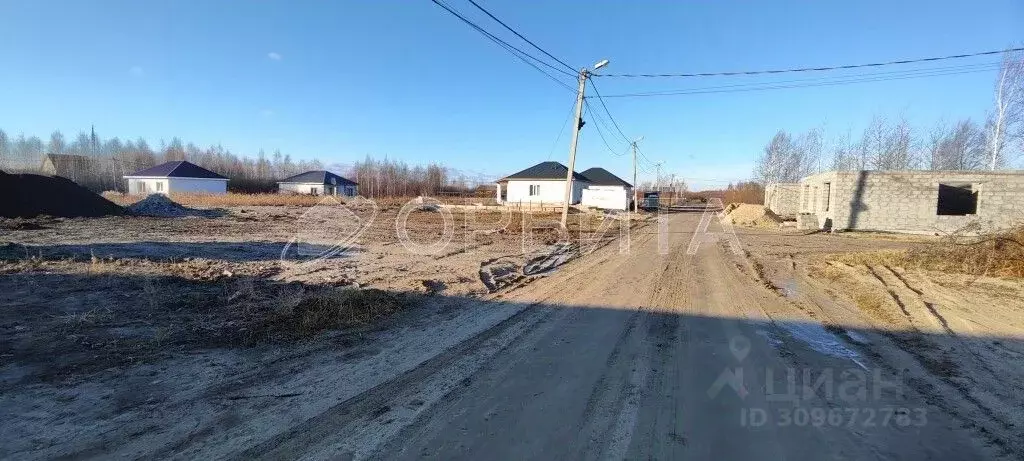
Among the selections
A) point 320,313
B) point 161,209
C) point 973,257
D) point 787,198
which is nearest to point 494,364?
point 320,313

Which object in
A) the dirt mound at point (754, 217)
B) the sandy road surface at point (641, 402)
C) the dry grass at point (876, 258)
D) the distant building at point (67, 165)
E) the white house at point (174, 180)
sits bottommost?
the sandy road surface at point (641, 402)

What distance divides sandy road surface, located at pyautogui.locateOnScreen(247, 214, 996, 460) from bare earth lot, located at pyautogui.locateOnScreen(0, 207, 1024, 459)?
0.8 inches

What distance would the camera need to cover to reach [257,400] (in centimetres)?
366

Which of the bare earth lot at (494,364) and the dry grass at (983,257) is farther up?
the dry grass at (983,257)

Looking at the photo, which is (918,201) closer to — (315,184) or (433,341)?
(433,341)

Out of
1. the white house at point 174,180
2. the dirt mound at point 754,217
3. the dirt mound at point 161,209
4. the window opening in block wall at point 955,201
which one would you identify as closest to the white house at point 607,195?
the dirt mound at point 754,217

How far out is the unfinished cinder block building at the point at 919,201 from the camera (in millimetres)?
18969

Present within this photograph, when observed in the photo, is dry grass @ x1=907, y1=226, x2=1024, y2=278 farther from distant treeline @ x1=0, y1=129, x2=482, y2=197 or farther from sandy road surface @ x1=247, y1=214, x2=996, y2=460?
distant treeline @ x1=0, y1=129, x2=482, y2=197

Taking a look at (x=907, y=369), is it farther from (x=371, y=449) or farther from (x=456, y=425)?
(x=371, y=449)

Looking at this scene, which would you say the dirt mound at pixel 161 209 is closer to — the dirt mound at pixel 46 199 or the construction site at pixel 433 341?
the dirt mound at pixel 46 199

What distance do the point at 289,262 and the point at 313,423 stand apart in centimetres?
816

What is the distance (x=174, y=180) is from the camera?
5072cm

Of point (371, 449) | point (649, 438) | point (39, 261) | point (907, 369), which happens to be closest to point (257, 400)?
point (371, 449)

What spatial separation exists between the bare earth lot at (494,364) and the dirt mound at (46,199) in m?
15.9
